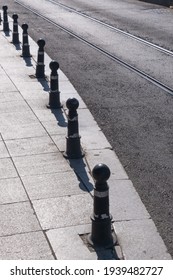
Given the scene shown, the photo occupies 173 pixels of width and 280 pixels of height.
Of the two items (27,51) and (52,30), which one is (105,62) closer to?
(27,51)

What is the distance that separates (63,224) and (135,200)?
1.18m

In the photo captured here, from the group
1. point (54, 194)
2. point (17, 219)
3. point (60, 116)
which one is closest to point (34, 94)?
point (60, 116)

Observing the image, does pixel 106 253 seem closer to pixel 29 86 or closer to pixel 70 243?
pixel 70 243

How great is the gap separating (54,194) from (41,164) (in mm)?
1160

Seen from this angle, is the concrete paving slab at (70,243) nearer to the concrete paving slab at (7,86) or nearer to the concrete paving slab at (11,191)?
the concrete paving slab at (11,191)

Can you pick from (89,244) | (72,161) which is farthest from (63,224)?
(72,161)

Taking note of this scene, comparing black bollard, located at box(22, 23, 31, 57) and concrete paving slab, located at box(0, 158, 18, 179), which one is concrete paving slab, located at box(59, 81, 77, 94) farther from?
concrete paving slab, located at box(0, 158, 18, 179)

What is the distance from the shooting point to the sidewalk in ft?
22.2

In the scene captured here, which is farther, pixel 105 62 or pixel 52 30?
pixel 52 30

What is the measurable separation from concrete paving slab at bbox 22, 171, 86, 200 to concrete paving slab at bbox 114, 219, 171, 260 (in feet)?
3.77

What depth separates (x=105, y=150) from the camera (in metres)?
9.80

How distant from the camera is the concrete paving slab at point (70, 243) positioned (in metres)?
6.61

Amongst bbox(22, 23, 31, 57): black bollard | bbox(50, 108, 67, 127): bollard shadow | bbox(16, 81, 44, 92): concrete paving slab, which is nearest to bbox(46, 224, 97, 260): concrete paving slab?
bbox(50, 108, 67, 127): bollard shadow

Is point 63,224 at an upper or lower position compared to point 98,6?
upper
